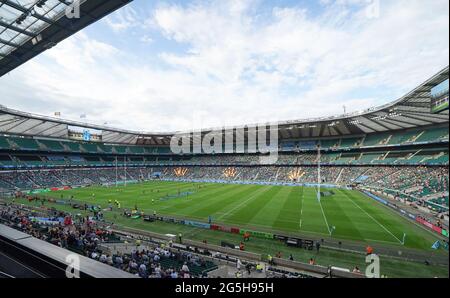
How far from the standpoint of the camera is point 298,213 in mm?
33906

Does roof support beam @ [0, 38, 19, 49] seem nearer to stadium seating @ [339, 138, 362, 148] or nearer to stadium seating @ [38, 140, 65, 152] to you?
stadium seating @ [38, 140, 65, 152]

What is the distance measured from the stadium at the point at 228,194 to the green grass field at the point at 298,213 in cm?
20

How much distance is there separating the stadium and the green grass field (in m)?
0.20

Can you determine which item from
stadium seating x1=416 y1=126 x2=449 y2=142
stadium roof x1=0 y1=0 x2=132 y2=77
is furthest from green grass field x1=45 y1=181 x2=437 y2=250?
stadium roof x1=0 y1=0 x2=132 y2=77

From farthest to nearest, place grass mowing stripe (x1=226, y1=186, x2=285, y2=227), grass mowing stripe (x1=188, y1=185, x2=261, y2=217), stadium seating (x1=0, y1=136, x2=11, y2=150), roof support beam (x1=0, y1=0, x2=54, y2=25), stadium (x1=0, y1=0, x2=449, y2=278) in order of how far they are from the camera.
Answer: stadium seating (x1=0, y1=136, x2=11, y2=150)
grass mowing stripe (x1=188, y1=185, x2=261, y2=217)
grass mowing stripe (x1=226, y1=186, x2=285, y2=227)
stadium (x1=0, y1=0, x2=449, y2=278)
roof support beam (x1=0, y1=0, x2=54, y2=25)

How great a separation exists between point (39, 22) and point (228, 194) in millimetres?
42409

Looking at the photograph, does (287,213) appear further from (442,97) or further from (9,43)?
(9,43)

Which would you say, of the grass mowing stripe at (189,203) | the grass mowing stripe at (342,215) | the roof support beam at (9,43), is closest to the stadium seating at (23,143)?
the grass mowing stripe at (189,203)

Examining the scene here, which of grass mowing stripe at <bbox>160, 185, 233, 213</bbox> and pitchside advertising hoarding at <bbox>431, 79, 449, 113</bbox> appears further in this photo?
grass mowing stripe at <bbox>160, 185, 233, 213</bbox>

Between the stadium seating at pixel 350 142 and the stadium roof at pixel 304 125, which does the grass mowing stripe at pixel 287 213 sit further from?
the stadium seating at pixel 350 142

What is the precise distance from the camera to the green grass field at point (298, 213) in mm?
25361

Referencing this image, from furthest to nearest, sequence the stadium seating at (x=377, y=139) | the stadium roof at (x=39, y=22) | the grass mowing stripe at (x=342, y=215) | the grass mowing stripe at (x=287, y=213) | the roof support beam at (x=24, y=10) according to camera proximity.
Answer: the stadium seating at (x=377, y=139)
the grass mowing stripe at (x=287, y=213)
the grass mowing stripe at (x=342, y=215)
the roof support beam at (x=24, y=10)
the stadium roof at (x=39, y=22)

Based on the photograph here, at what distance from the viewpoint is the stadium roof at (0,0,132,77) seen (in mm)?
10367

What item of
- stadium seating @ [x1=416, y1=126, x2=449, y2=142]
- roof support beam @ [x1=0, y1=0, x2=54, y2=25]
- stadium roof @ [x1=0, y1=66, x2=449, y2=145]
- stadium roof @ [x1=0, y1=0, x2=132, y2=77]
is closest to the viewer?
stadium seating @ [x1=416, y1=126, x2=449, y2=142]
